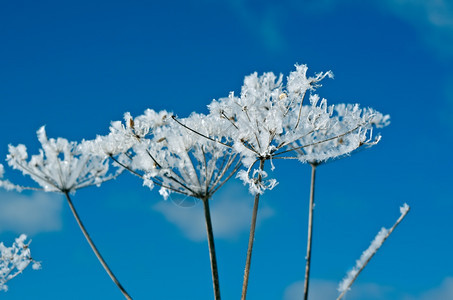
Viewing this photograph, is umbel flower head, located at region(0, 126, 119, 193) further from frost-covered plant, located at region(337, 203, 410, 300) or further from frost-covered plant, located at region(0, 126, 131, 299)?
frost-covered plant, located at region(337, 203, 410, 300)

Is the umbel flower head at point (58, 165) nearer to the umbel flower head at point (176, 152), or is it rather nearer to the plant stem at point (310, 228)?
the umbel flower head at point (176, 152)

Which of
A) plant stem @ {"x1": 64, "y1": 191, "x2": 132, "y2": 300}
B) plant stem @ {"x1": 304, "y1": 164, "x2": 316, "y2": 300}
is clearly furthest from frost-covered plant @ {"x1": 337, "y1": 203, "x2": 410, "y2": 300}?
plant stem @ {"x1": 64, "y1": 191, "x2": 132, "y2": 300}

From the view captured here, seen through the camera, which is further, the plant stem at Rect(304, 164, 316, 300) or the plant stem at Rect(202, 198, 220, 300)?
the plant stem at Rect(304, 164, 316, 300)

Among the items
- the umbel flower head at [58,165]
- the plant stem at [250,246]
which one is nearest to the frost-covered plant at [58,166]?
the umbel flower head at [58,165]

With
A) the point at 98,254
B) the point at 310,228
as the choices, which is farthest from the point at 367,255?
the point at 98,254

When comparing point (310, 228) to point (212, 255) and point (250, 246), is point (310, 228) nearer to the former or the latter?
point (250, 246)
